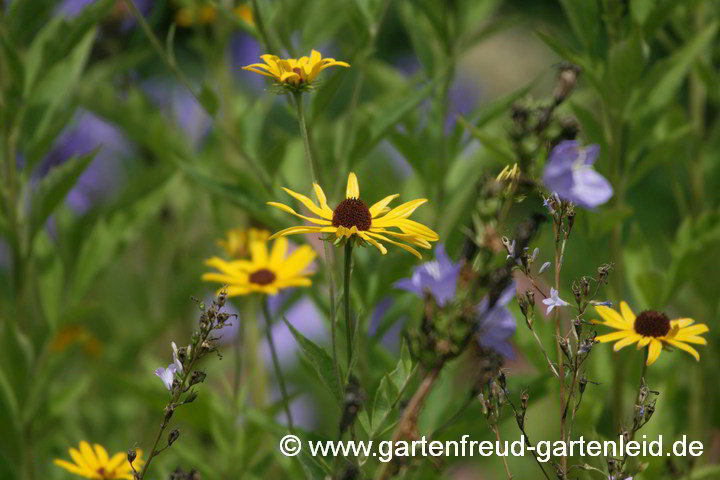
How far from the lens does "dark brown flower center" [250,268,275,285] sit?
0.80m

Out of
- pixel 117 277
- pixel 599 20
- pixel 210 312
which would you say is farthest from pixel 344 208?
pixel 117 277

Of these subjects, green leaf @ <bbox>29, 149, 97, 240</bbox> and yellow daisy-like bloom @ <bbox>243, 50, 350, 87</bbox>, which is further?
green leaf @ <bbox>29, 149, 97, 240</bbox>

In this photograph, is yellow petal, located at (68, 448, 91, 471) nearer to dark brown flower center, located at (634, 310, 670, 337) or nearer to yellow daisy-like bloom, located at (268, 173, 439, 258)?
yellow daisy-like bloom, located at (268, 173, 439, 258)

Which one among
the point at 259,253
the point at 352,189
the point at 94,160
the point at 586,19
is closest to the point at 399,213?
the point at 352,189

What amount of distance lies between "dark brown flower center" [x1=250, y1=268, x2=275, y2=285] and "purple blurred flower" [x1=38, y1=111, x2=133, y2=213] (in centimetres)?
82

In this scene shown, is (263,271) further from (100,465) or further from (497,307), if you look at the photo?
(497,307)

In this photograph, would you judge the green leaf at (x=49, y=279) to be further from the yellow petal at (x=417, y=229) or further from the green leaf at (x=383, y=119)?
the yellow petal at (x=417, y=229)

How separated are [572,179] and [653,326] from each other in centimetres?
20

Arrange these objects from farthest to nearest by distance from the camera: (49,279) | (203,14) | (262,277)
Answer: (203,14) → (49,279) → (262,277)

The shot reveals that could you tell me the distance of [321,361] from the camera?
0.61m

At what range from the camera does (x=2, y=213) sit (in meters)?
0.98

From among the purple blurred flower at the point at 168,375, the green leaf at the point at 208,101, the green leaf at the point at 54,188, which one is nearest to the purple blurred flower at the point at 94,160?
the green leaf at the point at 54,188

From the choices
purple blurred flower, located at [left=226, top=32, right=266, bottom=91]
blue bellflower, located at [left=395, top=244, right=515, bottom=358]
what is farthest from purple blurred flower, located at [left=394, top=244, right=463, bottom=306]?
purple blurred flower, located at [left=226, top=32, right=266, bottom=91]

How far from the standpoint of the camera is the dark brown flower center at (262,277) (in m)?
0.80
